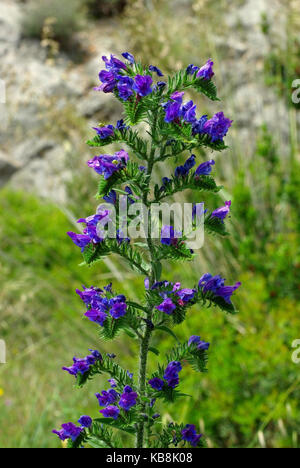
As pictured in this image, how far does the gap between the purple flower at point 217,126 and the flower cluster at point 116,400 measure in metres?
0.71

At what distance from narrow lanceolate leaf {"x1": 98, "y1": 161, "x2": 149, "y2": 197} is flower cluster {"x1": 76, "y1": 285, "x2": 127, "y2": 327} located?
0.28 meters

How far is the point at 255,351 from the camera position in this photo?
2.85 m

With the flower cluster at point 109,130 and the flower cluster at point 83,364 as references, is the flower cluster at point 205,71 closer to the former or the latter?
the flower cluster at point 109,130

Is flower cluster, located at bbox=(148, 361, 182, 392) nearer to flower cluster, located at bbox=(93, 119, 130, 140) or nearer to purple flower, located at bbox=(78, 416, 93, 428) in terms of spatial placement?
purple flower, located at bbox=(78, 416, 93, 428)

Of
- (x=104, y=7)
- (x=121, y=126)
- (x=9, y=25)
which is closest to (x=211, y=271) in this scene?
(x=121, y=126)

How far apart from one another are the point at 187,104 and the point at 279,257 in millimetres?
2232

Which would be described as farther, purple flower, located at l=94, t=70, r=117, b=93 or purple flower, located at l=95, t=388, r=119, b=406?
purple flower, located at l=95, t=388, r=119, b=406

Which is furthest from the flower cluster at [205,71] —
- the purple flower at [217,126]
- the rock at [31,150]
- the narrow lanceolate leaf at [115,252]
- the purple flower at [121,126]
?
the rock at [31,150]

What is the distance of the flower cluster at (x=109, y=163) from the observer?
1259 mm

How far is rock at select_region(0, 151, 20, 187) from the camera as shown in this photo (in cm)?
862

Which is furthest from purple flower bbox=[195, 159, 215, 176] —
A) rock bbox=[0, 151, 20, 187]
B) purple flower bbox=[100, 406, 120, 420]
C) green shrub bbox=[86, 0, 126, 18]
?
green shrub bbox=[86, 0, 126, 18]
